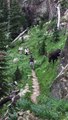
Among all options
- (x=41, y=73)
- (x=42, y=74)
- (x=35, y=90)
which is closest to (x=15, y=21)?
(x=41, y=73)

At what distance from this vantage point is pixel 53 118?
19.3 meters

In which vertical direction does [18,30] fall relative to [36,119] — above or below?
below

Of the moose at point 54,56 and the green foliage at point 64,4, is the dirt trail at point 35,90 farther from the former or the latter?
the green foliage at point 64,4

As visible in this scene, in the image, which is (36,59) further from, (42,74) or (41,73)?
(42,74)

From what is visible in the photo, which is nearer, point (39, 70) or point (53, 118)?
point (53, 118)

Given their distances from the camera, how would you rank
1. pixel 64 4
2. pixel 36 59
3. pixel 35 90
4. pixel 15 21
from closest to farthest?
pixel 35 90, pixel 36 59, pixel 64 4, pixel 15 21

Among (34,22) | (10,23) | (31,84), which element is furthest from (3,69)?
(34,22)

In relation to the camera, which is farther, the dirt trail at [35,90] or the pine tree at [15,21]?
the pine tree at [15,21]

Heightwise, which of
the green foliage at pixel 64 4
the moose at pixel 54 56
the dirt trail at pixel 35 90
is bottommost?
the dirt trail at pixel 35 90

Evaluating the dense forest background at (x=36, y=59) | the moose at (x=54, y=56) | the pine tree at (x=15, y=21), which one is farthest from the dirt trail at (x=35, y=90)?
the pine tree at (x=15, y=21)

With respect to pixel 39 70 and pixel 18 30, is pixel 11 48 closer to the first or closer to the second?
pixel 18 30

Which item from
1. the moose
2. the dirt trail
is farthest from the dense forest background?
the dirt trail

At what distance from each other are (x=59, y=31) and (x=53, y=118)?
31684 mm

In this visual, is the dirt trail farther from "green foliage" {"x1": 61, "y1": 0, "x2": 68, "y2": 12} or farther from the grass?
"green foliage" {"x1": 61, "y1": 0, "x2": 68, "y2": 12}
